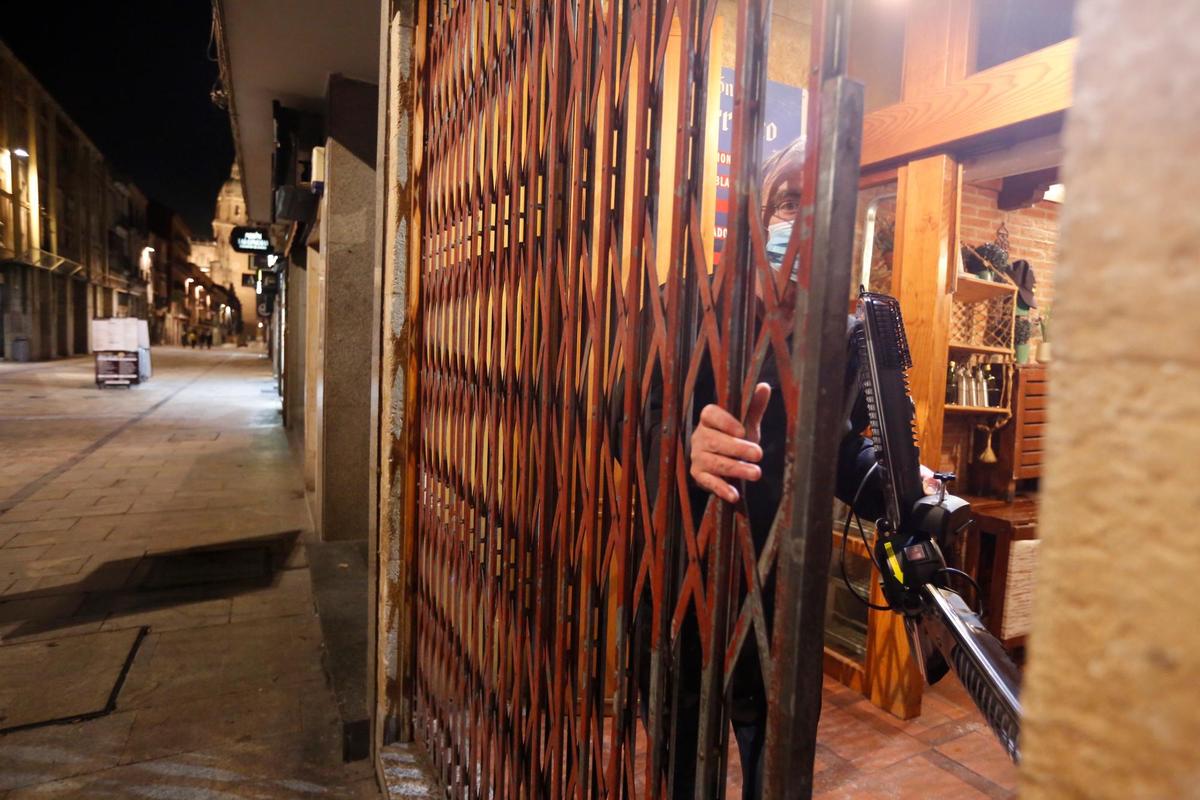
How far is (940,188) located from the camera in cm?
342

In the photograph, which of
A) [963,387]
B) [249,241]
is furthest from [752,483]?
[249,241]

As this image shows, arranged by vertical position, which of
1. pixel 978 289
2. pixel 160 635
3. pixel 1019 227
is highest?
pixel 1019 227

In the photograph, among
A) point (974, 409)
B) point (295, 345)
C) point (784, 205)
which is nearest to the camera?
point (784, 205)

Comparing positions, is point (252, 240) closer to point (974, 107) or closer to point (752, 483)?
point (974, 107)

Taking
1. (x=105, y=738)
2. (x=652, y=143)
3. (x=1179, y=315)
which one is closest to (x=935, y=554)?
(x=652, y=143)

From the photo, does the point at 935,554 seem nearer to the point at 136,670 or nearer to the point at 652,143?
the point at 652,143

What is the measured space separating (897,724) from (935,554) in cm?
237

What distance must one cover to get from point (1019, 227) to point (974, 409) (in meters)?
1.98

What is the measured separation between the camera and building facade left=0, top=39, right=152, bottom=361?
28625 millimetres

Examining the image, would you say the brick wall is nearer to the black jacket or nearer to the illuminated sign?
the black jacket

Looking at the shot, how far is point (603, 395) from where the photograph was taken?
1.62 meters

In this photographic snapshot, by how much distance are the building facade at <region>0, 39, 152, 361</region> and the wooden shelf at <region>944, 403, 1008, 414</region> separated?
36.1 m

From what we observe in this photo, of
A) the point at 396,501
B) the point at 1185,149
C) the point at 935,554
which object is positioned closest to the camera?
the point at 1185,149

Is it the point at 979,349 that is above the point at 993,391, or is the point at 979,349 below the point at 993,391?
above
